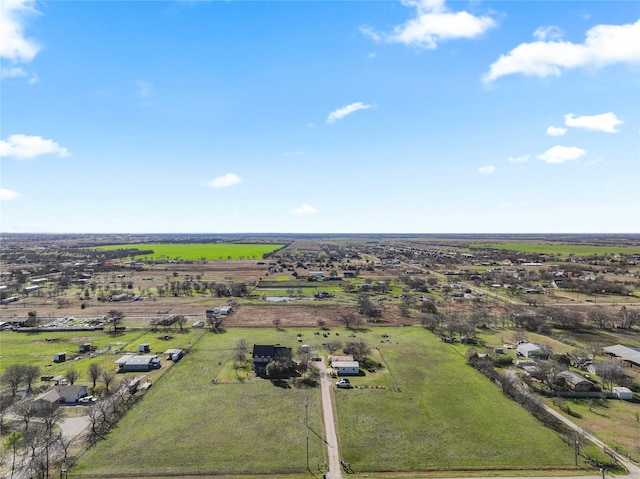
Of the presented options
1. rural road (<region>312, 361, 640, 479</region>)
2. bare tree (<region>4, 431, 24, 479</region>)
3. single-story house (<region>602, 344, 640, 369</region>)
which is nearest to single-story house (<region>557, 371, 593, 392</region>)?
rural road (<region>312, 361, 640, 479</region>)

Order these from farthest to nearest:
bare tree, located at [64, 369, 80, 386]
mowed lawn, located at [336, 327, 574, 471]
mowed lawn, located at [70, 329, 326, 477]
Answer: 1. bare tree, located at [64, 369, 80, 386]
2. mowed lawn, located at [336, 327, 574, 471]
3. mowed lawn, located at [70, 329, 326, 477]

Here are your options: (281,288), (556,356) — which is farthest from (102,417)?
(281,288)

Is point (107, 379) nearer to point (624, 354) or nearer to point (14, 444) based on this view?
point (14, 444)

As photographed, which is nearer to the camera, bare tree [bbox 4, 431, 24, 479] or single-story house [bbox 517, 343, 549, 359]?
bare tree [bbox 4, 431, 24, 479]

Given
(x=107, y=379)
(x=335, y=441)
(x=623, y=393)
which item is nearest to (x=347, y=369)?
(x=335, y=441)

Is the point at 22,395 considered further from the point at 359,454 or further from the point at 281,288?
the point at 281,288

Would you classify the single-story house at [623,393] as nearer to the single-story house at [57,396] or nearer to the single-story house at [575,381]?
the single-story house at [575,381]

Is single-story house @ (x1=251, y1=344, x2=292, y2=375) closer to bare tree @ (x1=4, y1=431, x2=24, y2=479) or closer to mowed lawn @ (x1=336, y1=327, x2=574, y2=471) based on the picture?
mowed lawn @ (x1=336, y1=327, x2=574, y2=471)

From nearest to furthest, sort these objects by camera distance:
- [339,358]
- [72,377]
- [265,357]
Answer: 1. [72,377]
2. [265,357]
3. [339,358]
